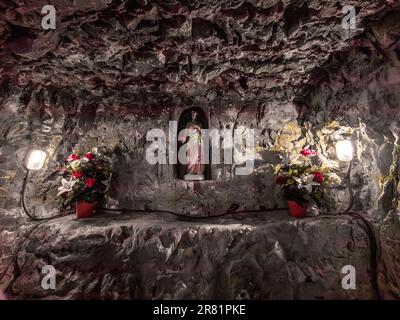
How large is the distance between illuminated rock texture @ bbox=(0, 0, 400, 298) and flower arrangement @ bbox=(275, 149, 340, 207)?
1.02 feet

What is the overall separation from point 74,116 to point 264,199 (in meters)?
4.16

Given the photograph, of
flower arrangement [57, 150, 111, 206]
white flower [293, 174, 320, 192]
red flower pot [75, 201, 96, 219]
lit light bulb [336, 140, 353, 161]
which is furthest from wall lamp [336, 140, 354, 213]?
red flower pot [75, 201, 96, 219]

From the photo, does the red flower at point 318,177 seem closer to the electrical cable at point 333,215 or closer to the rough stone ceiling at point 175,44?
the electrical cable at point 333,215

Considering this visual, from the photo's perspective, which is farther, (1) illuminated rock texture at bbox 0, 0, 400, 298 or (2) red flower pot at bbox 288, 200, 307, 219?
(2) red flower pot at bbox 288, 200, 307, 219

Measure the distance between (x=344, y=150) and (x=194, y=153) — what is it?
257cm

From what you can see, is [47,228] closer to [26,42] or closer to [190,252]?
[190,252]

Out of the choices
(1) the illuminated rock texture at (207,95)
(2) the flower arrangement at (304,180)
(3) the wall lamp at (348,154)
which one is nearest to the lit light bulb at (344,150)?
(3) the wall lamp at (348,154)

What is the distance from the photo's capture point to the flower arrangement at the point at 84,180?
151 inches

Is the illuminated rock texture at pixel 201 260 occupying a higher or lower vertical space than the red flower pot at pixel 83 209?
lower

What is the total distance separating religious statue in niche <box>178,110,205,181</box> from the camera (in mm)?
4477

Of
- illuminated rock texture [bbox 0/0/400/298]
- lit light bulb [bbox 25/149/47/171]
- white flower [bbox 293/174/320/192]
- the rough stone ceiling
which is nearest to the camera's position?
the rough stone ceiling

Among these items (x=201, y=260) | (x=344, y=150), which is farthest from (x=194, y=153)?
(x=344, y=150)

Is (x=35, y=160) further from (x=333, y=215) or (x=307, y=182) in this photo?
(x=333, y=215)

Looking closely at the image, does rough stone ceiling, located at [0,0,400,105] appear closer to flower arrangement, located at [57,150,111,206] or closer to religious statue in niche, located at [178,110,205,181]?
religious statue in niche, located at [178,110,205,181]
